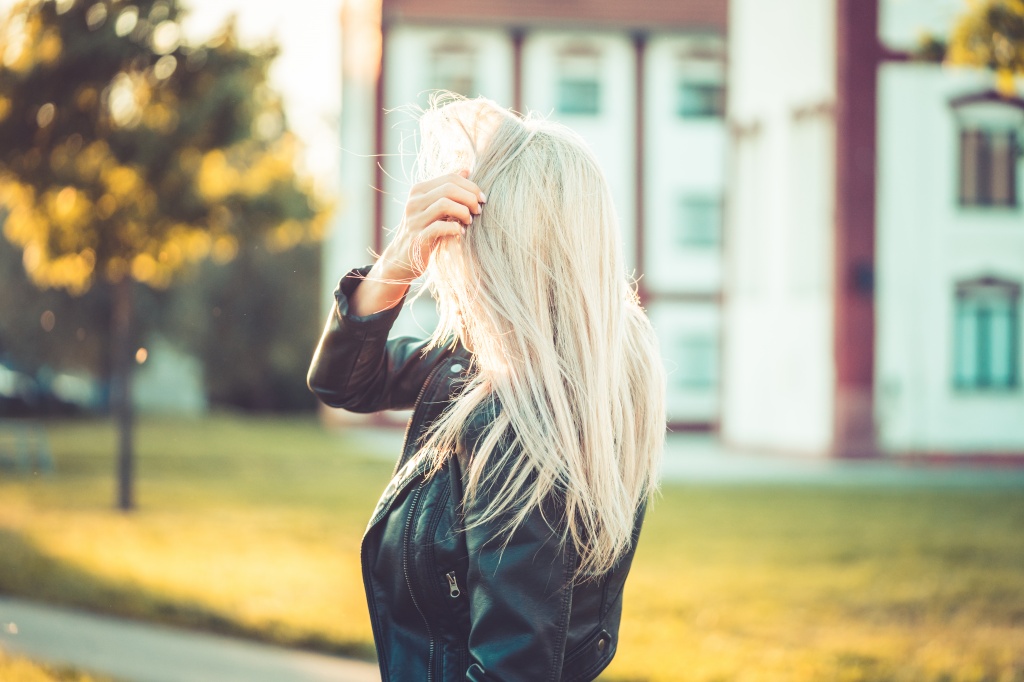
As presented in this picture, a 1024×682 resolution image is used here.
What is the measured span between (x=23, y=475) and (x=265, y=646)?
1145 cm

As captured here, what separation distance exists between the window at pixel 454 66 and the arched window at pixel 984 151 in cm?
1253

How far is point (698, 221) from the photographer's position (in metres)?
29.6

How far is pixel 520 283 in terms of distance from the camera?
192cm

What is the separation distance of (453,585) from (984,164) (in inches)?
776

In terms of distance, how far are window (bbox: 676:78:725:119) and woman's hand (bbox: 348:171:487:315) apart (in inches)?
1101

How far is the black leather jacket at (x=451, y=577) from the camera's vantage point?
179 centimetres

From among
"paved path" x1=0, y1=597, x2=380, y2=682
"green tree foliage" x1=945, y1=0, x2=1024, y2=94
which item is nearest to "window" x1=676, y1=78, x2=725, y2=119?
"green tree foliage" x1=945, y1=0, x2=1024, y2=94

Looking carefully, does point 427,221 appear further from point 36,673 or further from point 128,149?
point 128,149

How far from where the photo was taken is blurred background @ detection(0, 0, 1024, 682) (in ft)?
24.5

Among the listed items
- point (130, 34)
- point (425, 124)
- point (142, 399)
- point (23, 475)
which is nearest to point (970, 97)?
point (130, 34)

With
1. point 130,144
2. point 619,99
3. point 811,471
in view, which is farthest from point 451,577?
point 619,99

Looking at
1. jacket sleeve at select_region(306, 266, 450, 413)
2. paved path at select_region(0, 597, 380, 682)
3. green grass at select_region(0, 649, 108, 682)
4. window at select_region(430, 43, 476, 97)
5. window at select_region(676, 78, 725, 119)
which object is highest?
window at select_region(430, 43, 476, 97)

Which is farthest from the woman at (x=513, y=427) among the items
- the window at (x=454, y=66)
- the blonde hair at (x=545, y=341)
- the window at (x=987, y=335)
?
the window at (x=454, y=66)

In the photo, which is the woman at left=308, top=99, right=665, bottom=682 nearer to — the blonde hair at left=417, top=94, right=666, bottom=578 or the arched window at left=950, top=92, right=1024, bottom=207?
the blonde hair at left=417, top=94, right=666, bottom=578
